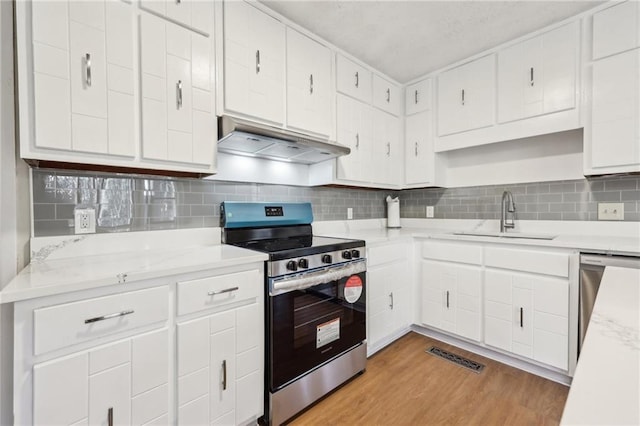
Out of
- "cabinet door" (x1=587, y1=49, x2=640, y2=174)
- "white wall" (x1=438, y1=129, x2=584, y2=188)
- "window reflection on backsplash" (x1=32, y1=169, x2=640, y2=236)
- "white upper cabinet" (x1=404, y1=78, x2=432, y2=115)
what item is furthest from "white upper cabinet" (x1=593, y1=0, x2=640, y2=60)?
"white upper cabinet" (x1=404, y1=78, x2=432, y2=115)

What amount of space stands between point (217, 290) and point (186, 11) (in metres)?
1.46

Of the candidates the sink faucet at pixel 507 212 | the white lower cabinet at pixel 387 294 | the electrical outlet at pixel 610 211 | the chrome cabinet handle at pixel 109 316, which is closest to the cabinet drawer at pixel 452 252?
the white lower cabinet at pixel 387 294

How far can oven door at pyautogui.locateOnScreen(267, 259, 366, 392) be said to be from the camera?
151cm

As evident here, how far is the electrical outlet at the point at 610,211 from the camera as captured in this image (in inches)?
80.2

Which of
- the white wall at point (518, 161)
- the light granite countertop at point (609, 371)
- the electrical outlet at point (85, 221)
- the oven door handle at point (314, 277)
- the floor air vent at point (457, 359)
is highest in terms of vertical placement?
the white wall at point (518, 161)

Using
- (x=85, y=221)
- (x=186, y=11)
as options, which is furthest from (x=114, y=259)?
(x=186, y=11)

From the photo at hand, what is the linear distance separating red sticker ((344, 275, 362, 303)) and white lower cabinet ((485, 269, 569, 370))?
98cm

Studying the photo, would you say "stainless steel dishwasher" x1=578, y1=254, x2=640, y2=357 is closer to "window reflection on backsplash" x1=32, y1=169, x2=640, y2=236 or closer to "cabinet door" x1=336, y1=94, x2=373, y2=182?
"window reflection on backsplash" x1=32, y1=169, x2=640, y2=236

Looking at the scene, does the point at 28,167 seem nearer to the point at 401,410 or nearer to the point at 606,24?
the point at 401,410

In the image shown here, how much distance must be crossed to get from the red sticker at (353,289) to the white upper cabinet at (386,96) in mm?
1663

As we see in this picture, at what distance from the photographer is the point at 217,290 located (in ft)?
4.35

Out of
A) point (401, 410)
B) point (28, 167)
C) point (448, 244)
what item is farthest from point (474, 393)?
point (28, 167)

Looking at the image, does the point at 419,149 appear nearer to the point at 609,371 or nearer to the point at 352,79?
the point at 352,79

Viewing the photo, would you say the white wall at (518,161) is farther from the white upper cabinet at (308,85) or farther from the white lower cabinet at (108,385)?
the white lower cabinet at (108,385)
